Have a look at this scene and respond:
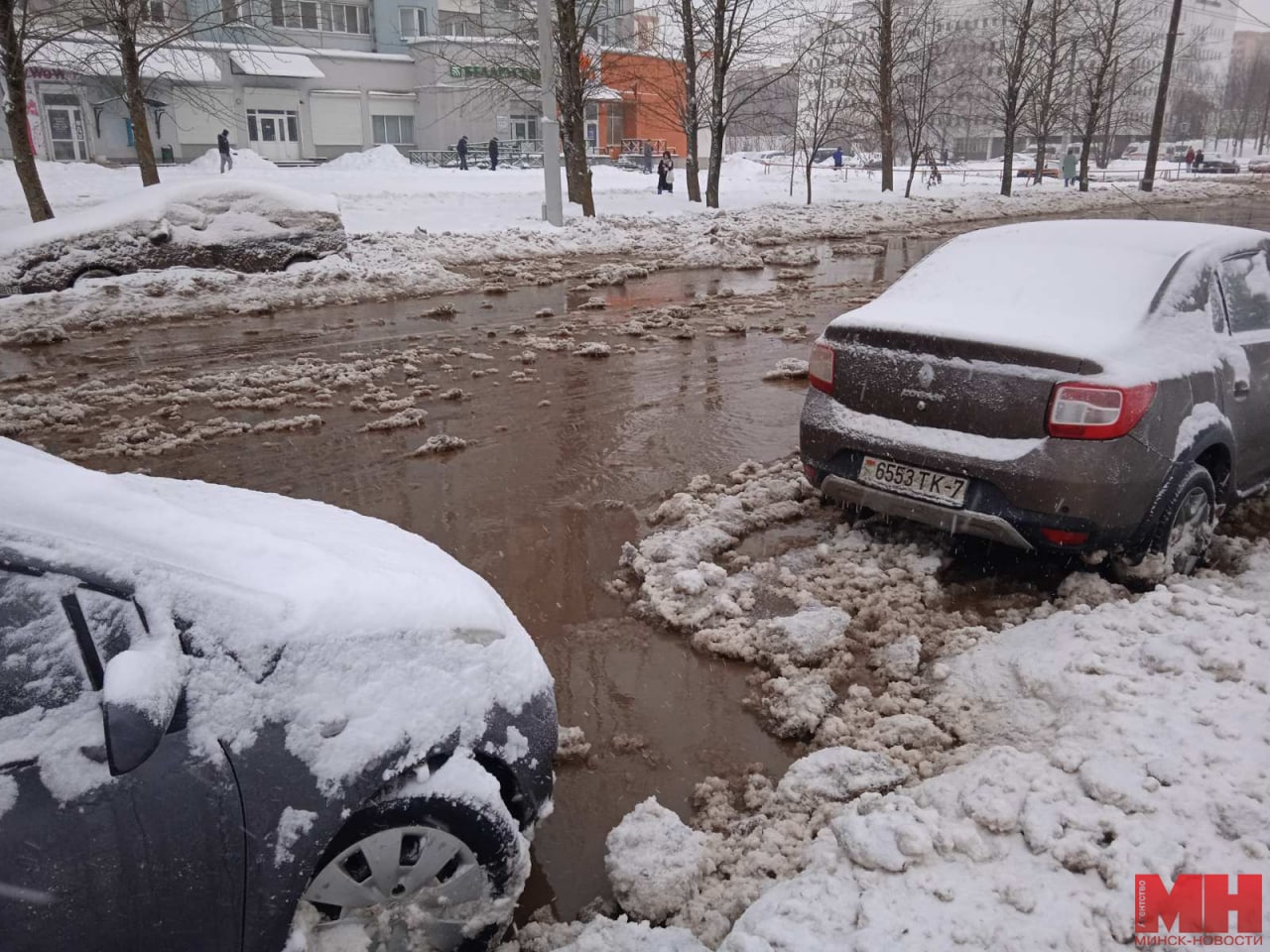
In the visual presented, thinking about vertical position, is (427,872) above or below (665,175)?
below

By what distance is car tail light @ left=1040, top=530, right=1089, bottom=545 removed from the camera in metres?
4.15

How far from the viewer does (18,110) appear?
51.1 ft

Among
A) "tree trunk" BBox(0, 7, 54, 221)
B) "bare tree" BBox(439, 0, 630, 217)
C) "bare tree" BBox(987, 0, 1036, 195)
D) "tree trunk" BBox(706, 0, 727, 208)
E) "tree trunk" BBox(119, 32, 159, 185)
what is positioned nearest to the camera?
"tree trunk" BBox(0, 7, 54, 221)

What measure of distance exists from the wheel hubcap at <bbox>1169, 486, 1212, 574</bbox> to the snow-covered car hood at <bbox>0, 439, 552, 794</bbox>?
3.38 meters

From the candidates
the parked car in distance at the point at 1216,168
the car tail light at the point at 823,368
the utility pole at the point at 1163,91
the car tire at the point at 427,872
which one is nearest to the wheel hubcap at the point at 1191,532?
the car tail light at the point at 823,368

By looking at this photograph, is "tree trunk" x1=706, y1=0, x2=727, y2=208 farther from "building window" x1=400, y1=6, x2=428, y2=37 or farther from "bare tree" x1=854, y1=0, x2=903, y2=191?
"building window" x1=400, y1=6, x2=428, y2=37

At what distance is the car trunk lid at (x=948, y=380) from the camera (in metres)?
4.12

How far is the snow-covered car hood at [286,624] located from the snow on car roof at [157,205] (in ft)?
39.3

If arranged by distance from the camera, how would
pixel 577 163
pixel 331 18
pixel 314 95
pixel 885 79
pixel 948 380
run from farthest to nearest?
1. pixel 331 18
2. pixel 314 95
3. pixel 885 79
4. pixel 577 163
5. pixel 948 380

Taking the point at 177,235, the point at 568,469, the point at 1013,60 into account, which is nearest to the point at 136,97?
the point at 177,235

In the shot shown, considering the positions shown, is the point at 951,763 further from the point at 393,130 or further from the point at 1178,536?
the point at 393,130

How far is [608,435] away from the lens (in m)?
7.18

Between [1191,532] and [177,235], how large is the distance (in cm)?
1349

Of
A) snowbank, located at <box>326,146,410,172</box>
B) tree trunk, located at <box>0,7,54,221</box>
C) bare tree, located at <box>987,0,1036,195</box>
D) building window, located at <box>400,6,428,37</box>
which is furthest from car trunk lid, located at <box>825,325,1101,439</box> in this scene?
building window, located at <box>400,6,428,37</box>
